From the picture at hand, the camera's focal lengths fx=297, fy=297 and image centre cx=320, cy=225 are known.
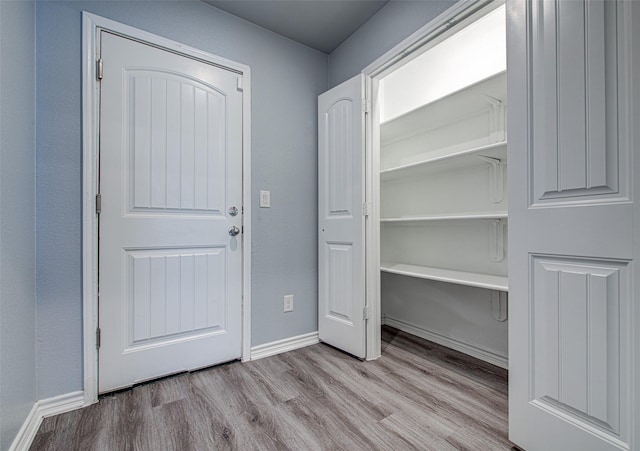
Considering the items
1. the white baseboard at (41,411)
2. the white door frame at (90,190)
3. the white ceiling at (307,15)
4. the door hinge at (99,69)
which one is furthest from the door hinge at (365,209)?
the white baseboard at (41,411)

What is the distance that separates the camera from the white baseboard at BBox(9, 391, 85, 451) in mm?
1208

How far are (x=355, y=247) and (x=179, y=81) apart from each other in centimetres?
151

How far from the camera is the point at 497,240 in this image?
6.18 feet

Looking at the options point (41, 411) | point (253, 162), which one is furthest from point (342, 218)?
point (41, 411)

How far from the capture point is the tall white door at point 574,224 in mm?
917

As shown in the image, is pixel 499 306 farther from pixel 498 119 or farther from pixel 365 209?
Result: pixel 498 119

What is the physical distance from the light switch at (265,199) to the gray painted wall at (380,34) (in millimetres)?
1078

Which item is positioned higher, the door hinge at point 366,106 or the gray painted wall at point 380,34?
the gray painted wall at point 380,34

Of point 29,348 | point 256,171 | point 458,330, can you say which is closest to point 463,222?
point 458,330

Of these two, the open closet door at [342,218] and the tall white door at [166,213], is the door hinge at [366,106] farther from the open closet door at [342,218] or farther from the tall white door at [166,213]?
the tall white door at [166,213]

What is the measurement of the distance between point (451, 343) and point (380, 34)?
222 cm

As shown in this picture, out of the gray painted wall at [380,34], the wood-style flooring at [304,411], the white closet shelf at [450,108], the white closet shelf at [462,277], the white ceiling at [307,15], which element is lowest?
the wood-style flooring at [304,411]

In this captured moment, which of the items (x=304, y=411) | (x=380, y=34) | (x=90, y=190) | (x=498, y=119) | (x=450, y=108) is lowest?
(x=304, y=411)

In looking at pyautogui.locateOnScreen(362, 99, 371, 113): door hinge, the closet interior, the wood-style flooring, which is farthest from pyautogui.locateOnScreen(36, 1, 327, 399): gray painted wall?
the closet interior
